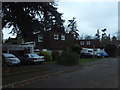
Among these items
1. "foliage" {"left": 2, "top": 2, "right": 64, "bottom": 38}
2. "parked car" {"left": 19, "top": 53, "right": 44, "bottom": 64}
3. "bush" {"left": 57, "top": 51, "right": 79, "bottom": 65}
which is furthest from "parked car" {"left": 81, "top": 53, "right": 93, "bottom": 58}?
"foliage" {"left": 2, "top": 2, "right": 64, "bottom": 38}

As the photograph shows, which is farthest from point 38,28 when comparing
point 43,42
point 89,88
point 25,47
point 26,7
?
point 43,42

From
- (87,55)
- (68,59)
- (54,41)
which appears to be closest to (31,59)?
(68,59)

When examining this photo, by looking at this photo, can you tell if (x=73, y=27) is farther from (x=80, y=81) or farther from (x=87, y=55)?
(x=80, y=81)

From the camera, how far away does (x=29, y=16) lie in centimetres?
1825

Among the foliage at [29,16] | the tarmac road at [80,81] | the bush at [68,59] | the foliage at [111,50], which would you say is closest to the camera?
the tarmac road at [80,81]

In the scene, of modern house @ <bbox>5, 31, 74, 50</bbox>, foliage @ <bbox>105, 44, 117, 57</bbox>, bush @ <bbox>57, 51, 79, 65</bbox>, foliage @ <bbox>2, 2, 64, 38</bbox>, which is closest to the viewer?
foliage @ <bbox>2, 2, 64, 38</bbox>

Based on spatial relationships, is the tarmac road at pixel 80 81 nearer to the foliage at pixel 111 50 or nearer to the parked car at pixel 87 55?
the parked car at pixel 87 55

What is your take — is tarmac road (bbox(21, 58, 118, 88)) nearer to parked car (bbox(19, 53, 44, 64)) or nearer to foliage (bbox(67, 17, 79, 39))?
parked car (bbox(19, 53, 44, 64))

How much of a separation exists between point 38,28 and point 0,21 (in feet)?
9.86

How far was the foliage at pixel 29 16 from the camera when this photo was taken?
1700 cm

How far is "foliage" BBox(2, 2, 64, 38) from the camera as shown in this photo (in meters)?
17.0

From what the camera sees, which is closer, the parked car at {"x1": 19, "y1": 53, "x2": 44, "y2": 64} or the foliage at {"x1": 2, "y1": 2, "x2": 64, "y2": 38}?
the foliage at {"x1": 2, "y1": 2, "x2": 64, "y2": 38}

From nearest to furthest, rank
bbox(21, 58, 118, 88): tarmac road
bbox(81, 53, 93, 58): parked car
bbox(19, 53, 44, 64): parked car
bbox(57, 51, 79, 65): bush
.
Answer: bbox(21, 58, 118, 88): tarmac road → bbox(57, 51, 79, 65): bush → bbox(19, 53, 44, 64): parked car → bbox(81, 53, 93, 58): parked car

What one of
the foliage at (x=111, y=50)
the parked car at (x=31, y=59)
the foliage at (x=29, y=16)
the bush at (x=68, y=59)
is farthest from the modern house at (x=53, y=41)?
the foliage at (x=29, y=16)
